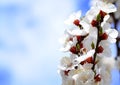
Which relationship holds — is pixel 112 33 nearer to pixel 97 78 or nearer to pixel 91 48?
pixel 91 48

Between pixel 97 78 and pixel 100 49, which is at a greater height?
pixel 100 49

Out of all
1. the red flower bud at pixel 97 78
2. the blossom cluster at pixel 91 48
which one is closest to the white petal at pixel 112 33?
the blossom cluster at pixel 91 48

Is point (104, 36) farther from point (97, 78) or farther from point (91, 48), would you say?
point (97, 78)

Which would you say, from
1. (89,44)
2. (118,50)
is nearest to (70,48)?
(89,44)

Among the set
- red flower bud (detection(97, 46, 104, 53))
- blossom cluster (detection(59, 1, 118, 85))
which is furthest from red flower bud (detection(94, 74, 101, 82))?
red flower bud (detection(97, 46, 104, 53))

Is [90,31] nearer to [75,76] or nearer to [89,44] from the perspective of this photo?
[89,44]

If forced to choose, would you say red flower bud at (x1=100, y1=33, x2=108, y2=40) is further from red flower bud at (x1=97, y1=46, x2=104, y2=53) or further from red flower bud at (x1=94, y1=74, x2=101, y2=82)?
red flower bud at (x1=94, y1=74, x2=101, y2=82)

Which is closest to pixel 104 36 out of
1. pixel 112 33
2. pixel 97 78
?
pixel 112 33

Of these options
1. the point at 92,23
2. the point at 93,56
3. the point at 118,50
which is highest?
the point at 92,23
